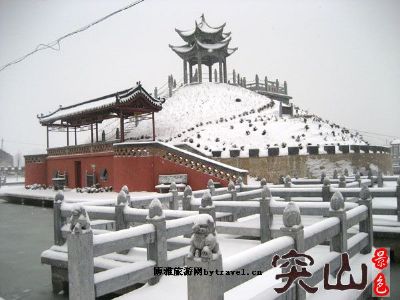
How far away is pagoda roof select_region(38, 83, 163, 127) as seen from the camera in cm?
1969

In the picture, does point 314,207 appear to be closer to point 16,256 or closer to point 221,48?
point 16,256

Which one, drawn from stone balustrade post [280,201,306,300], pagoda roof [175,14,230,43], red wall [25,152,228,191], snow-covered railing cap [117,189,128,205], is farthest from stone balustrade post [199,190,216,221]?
pagoda roof [175,14,230,43]

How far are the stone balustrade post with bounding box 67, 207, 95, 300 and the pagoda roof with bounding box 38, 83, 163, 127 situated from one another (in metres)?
15.9

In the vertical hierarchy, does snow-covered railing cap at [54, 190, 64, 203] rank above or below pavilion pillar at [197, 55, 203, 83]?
below

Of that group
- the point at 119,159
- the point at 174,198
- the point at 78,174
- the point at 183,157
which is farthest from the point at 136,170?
the point at 174,198

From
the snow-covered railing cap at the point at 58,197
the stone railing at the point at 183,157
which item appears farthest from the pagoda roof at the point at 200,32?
the snow-covered railing cap at the point at 58,197

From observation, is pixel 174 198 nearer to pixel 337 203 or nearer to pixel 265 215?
pixel 265 215

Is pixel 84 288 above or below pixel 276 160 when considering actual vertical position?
below

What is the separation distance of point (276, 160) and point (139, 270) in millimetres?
19429

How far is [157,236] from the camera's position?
16.8 feet

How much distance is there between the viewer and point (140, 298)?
15.6 ft

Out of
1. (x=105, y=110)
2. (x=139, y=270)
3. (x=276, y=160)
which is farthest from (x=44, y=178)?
(x=139, y=270)

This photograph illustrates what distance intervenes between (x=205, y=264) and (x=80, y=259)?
188cm

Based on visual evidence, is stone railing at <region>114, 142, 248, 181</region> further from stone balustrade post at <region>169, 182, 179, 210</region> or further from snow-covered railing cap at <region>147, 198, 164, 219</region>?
snow-covered railing cap at <region>147, 198, 164, 219</region>
